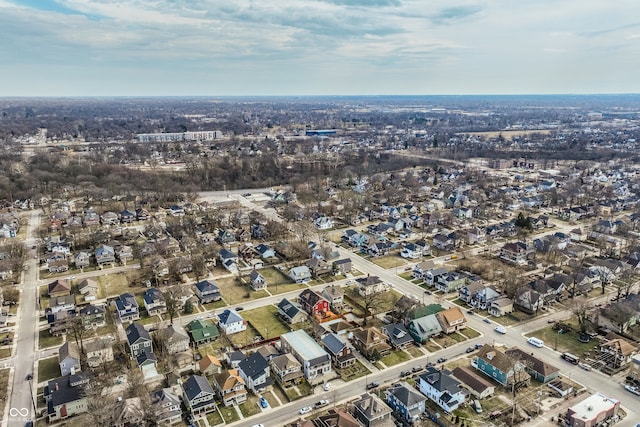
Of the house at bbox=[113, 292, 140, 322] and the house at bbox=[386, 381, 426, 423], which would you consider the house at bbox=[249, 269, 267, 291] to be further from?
the house at bbox=[386, 381, 426, 423]

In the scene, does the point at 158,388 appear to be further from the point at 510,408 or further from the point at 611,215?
the point at 611,215

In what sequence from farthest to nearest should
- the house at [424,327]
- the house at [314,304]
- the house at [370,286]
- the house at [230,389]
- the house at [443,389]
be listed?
the house at [370,286] < the house at [314,304] < the house at [424,327] < the house at [230,389] < the house at [443,389]

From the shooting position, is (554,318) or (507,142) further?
(507,142)

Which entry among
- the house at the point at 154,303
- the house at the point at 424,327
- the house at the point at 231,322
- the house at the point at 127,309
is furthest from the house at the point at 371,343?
the house at the point at 127,309

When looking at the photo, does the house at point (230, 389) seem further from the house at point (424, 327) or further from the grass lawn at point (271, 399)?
the house at point (424, 327)

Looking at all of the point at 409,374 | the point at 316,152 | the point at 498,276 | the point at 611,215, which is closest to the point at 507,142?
the point at 316,152

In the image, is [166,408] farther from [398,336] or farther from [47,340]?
[398,336]
